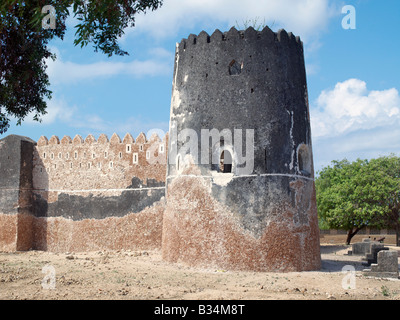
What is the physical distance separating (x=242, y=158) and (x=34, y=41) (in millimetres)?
5761

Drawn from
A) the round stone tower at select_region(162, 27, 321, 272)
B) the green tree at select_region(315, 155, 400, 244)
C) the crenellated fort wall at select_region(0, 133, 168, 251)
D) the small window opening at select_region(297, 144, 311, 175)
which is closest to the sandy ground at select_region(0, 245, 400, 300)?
the round stone tower at select_region(162, 27, 321, 272)

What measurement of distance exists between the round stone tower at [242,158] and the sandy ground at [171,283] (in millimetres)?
621

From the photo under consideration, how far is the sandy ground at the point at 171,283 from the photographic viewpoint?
8.58 m

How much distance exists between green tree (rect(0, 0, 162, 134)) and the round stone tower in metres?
2.45

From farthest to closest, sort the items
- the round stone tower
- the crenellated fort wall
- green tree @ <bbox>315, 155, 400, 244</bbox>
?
green tree @ <bbox>315, 155, 400, 244</bbox>, the crenellated fort wall, the round stone tower

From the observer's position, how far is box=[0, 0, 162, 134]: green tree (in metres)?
8.97

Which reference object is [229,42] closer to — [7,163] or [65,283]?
[65,283]

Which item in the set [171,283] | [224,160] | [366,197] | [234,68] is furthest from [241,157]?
[366,197]

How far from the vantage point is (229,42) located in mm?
12672

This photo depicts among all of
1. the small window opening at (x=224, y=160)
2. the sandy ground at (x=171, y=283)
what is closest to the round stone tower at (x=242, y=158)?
the sandy ground at (x=171, y=283)

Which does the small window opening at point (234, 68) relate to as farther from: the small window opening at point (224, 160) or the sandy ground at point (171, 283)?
the sandy ground at point (171, 283)

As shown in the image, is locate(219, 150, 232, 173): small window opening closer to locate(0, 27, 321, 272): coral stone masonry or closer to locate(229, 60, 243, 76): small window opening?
locate(0, 27, 321, 272): coral stone masonry

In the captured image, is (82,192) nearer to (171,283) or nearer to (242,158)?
(242,158)
